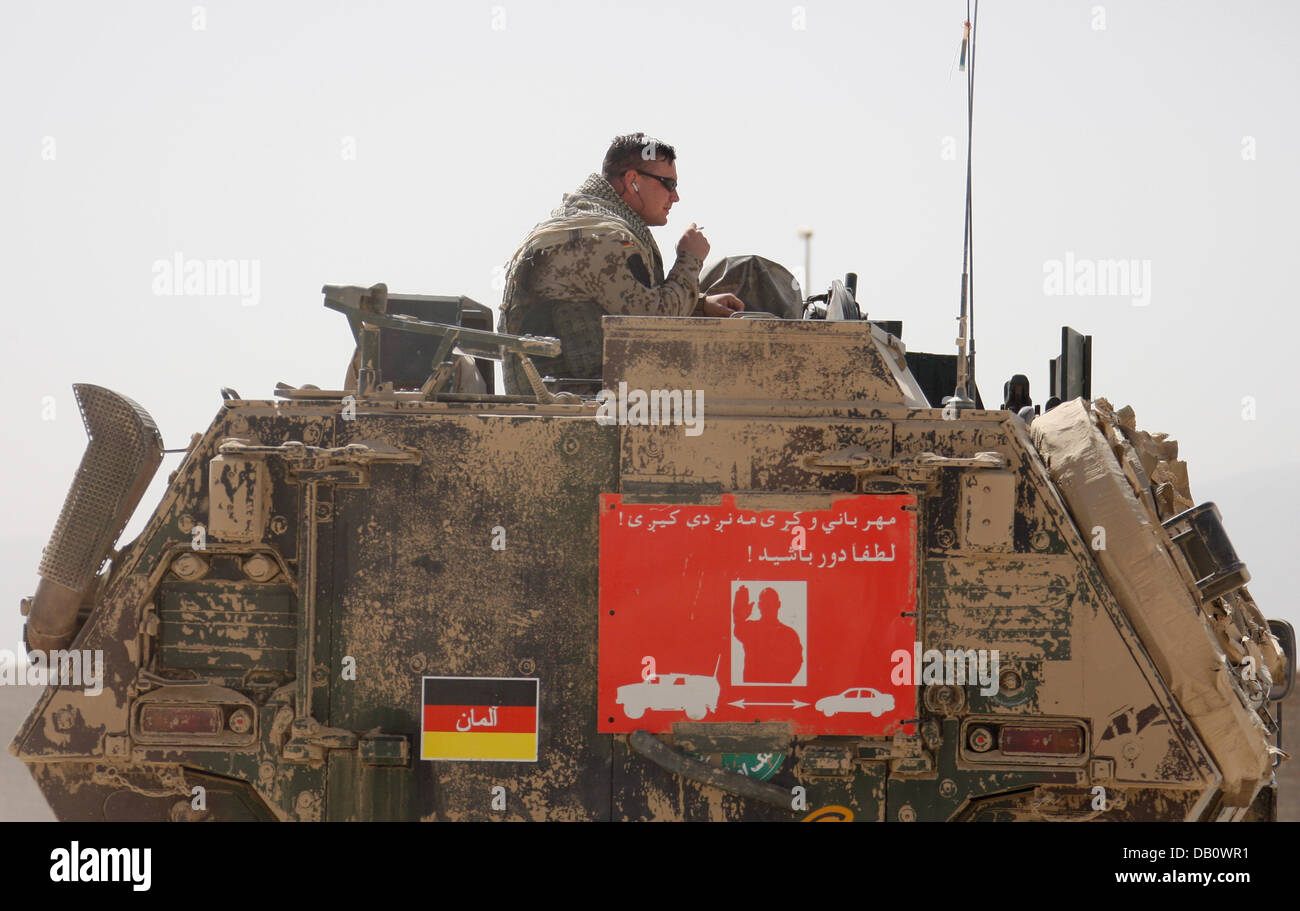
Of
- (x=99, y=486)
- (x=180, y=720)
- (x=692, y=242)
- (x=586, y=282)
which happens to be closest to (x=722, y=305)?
(x=692, y=242)

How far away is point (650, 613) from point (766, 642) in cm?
38

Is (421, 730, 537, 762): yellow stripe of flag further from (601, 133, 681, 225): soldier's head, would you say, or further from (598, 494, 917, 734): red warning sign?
(601, 133, 681, 225): soldier's head

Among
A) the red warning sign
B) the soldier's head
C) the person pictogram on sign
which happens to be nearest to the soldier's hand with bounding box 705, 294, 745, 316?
the soldier's head

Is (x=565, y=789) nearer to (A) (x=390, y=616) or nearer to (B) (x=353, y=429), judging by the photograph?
(A) (x=390, y=616)

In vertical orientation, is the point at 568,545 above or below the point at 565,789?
above

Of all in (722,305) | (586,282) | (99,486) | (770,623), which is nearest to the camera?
(770,623)

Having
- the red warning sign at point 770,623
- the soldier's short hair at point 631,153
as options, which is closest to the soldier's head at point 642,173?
the soldier's short hair at point 631,153

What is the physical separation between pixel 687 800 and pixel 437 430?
1.47 metres

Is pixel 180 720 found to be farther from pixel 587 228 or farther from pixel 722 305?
pixel 722 305

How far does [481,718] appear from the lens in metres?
4.38

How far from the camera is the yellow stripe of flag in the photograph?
4367 mm

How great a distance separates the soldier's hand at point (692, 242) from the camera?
550 centimetres

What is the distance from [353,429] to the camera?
176 inches
